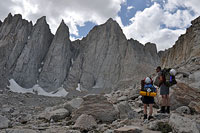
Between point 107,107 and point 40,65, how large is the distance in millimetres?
77439

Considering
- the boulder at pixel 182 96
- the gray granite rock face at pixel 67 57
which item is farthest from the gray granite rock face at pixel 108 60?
the boulder at pixel 182 96

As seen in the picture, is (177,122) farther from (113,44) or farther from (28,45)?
(28,45)

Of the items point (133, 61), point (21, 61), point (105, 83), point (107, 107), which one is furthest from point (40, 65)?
point (107, 107)

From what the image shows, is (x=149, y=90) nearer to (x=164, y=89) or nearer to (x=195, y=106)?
(x=164, y=89)

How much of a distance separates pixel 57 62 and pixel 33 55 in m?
10.8

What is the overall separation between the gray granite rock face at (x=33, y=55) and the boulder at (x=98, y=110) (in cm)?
7117

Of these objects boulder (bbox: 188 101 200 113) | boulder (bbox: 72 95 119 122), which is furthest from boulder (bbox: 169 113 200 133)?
boulder (bbox: 188 101 200 113)

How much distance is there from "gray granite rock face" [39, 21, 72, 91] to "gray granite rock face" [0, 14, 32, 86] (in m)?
12.3

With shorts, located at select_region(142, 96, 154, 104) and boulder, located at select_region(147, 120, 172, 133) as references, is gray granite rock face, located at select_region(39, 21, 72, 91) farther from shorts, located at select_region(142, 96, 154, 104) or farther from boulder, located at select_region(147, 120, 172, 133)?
boulder, located at select_region(147, 120, 172, 133)

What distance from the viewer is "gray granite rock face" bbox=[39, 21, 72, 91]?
75500mm

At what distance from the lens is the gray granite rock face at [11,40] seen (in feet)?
215

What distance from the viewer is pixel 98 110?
22.5 ft

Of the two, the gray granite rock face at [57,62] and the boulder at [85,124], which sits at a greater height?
the gray granite rock face at [57,62]

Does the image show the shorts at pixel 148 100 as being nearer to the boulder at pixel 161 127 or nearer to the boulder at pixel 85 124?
the boulder at pixel 161 127
